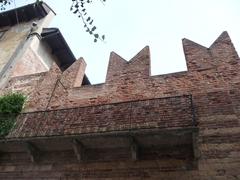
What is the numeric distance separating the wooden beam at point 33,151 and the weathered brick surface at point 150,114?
0.16m

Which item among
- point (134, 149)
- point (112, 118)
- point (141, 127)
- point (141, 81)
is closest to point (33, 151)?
point (112, 118)

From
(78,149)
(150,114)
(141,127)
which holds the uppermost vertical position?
(150,114)

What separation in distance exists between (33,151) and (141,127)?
9.00 feet

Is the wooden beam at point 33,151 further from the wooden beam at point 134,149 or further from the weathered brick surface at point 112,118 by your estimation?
the wooden beam at point 134,149

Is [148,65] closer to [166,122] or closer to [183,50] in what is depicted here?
[183,50]

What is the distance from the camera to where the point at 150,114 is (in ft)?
20.5

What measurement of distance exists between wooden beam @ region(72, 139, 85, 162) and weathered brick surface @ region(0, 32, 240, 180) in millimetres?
168

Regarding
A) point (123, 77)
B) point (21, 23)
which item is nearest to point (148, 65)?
point (123, 77)

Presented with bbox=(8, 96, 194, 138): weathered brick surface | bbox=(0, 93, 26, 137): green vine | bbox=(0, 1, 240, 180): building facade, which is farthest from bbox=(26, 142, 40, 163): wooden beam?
bbox=(0, 93, 26, 137): green vine

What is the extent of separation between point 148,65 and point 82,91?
6.59 feet

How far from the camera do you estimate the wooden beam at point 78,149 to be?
6.42 m

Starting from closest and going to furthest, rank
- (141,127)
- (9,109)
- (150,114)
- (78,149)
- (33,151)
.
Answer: (141,127) < (150,114) < (78,149) < (33,151) < (9,109)

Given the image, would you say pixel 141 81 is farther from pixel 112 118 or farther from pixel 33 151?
pixel 33 151

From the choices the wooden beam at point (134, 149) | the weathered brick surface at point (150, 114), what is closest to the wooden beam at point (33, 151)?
the weathered brick surface at point (150, 114)
